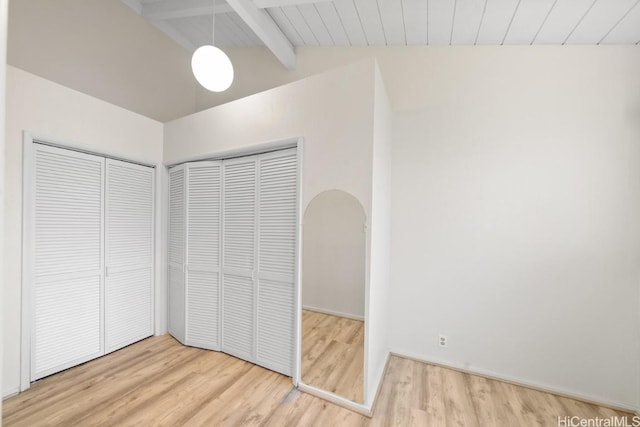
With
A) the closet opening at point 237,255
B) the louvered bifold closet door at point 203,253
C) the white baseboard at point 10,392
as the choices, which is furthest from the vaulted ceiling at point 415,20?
the white baseboard at point 10,392

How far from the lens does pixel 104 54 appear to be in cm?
313

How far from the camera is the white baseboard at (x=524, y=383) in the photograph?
7.16ft

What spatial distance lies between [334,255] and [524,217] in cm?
171

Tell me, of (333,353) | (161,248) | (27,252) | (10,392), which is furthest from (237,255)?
(10,392)

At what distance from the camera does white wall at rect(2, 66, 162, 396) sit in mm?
2158

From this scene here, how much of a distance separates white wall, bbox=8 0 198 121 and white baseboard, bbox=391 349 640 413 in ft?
14.0

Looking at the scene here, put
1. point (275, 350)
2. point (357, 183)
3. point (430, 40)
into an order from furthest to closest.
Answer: point (430, 40)
point (275, 350)
point (357, 183)

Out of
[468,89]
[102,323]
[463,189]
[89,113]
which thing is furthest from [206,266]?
[468,89]

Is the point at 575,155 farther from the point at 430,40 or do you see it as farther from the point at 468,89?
the point at 430,40

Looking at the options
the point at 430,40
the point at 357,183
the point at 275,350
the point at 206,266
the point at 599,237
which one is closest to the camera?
the point at 357,183

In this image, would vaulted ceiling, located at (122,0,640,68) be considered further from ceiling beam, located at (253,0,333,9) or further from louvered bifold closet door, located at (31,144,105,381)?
louvered bifold closet door, located at (31,144,105,381)

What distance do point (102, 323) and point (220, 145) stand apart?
211cm

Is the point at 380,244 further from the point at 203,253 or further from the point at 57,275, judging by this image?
the point at 57,275

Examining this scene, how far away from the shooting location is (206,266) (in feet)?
9.52
